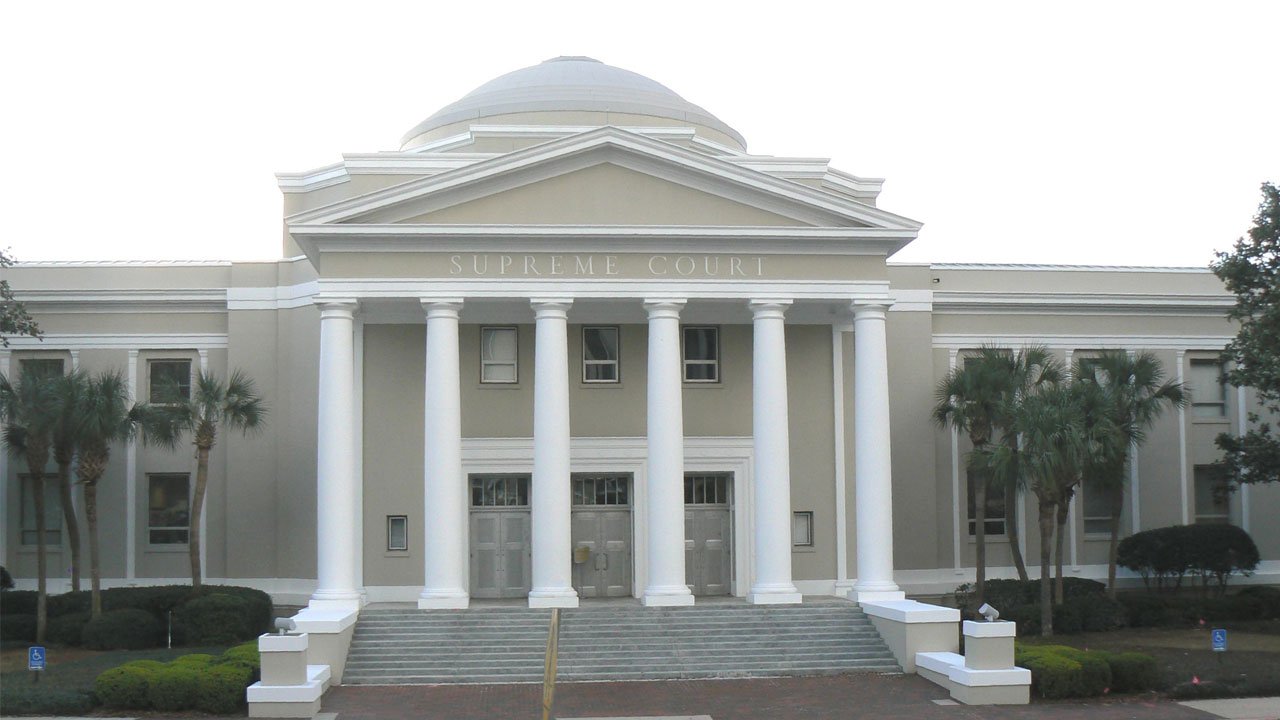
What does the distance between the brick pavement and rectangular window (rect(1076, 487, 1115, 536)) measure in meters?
13.1

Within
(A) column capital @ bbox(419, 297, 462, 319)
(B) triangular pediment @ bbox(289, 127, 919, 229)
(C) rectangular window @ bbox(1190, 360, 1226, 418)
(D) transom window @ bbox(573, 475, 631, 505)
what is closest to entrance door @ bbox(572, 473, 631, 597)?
(D) transom window @ bbox(573, 475, 631, 505)

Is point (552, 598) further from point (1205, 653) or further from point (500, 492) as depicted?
point (1205, 653)

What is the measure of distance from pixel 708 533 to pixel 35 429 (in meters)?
14.9

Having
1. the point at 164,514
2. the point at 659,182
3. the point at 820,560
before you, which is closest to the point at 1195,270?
the point at 820,560

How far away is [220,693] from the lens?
20.9m

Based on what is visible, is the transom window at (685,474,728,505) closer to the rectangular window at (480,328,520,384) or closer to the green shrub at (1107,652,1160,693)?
the rectangular window at (480,328,520,384)

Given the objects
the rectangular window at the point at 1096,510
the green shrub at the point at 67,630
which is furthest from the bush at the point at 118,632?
the rectangular window at the point at 1096,510

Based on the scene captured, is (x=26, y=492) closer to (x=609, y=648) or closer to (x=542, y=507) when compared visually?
(x=542, y=507)

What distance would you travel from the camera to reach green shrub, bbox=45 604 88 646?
28797 millimetres

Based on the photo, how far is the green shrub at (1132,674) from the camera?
73.7ft

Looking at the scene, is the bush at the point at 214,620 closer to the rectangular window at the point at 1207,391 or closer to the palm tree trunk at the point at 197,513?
the palm tree trunk at the point at 197,513

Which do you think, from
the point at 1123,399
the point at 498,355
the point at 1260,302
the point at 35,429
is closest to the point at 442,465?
the point at 498,355

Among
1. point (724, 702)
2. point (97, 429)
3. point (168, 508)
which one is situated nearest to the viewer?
point (724, 702)

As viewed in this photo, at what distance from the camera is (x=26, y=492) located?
3369 cm
